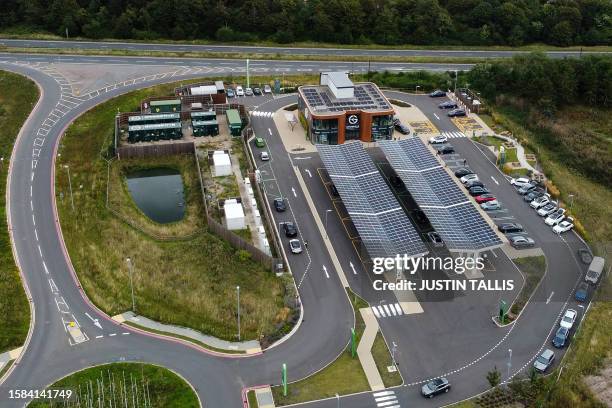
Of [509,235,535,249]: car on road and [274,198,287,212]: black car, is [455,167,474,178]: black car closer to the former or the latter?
[509,235,535,249]: car on road

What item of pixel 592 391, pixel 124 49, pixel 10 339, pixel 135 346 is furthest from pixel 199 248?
pixel 124 49

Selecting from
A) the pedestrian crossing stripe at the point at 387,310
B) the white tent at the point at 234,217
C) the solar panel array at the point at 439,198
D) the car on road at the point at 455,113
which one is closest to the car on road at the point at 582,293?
the solar panel array at the point at 439,198

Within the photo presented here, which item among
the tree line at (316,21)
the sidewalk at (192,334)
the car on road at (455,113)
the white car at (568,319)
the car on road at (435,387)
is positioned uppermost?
the tree line at (316,21)

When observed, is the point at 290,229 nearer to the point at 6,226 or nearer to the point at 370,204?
the point at 370,204

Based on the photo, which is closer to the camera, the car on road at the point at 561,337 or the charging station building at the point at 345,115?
the car on road at the point at 561,337

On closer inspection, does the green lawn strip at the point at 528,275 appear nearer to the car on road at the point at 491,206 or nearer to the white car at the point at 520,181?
the car on road at the point at 491,206

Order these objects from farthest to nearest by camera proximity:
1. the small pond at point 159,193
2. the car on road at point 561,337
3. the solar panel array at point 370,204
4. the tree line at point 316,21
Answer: the tree line at point 316,21 → the small pond at point 159,193 → the solar panel array at point 370,204 → the car on road at point 561,337
